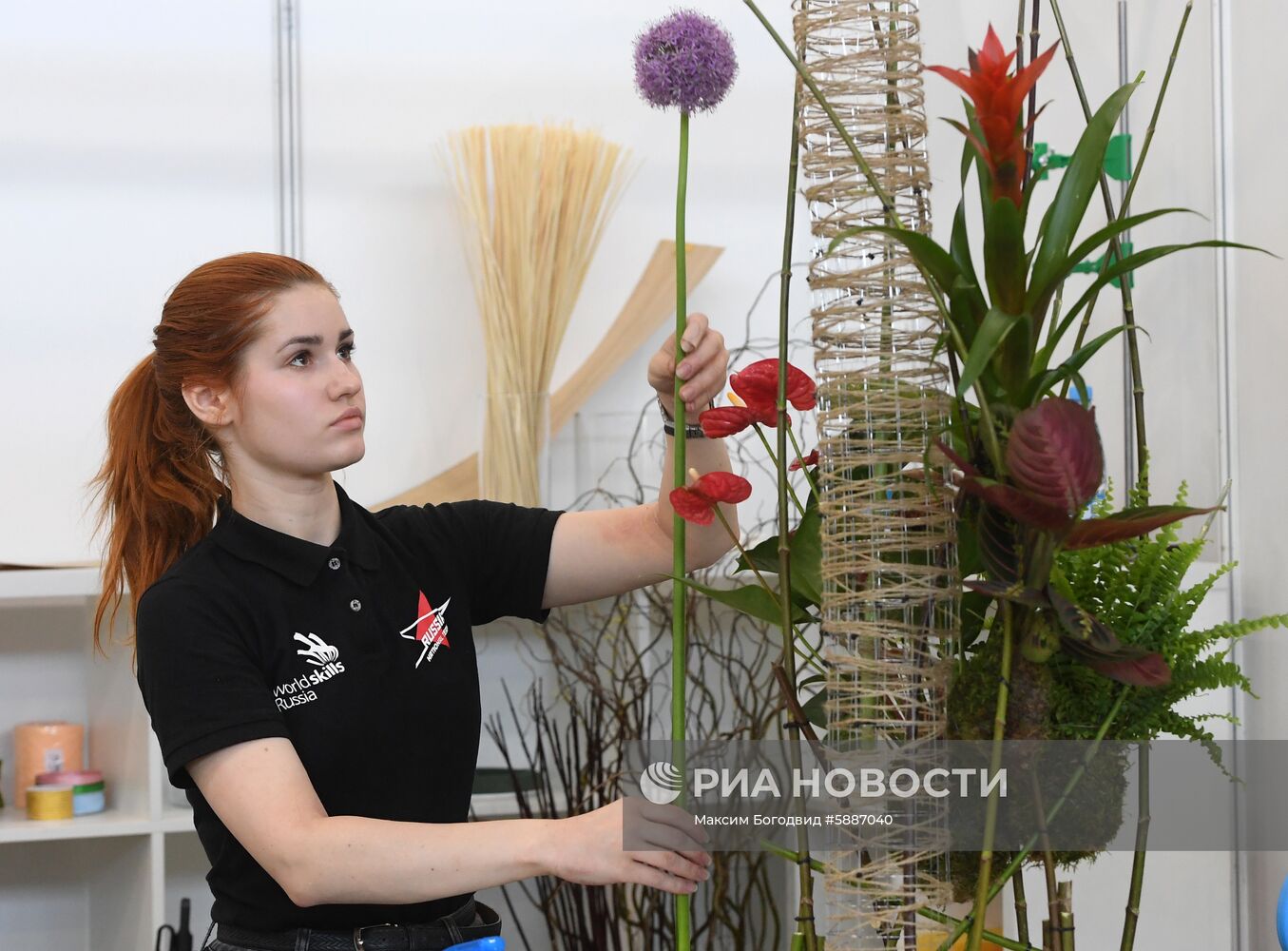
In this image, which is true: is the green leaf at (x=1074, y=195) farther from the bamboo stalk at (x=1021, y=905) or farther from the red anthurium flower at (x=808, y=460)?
the bamboo stalk at (x=1021, y=905)

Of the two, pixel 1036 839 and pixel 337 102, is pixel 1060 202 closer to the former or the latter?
pixel 1036 839

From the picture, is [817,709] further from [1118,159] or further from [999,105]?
[1118,159]

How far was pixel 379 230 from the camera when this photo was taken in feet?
9.00

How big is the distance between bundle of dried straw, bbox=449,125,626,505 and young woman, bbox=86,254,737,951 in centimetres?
75

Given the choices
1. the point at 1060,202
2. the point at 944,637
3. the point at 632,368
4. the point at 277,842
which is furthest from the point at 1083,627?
the point at 632,368

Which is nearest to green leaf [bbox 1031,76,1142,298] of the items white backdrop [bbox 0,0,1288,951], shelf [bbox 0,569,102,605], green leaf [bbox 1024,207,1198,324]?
green leaf [bbox 1024,207,1198,324]

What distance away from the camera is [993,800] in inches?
34.3

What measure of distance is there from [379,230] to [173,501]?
4.31 ft

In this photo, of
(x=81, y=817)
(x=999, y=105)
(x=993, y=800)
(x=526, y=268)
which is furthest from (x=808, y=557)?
(x=81, y=817)

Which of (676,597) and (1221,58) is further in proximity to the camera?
(1221,58)

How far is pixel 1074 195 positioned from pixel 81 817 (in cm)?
209

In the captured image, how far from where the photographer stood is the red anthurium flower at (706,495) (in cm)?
96

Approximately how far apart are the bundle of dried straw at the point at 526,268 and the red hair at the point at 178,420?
83 centimetres

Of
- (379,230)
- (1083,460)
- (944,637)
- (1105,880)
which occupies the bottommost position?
(1105,880)
